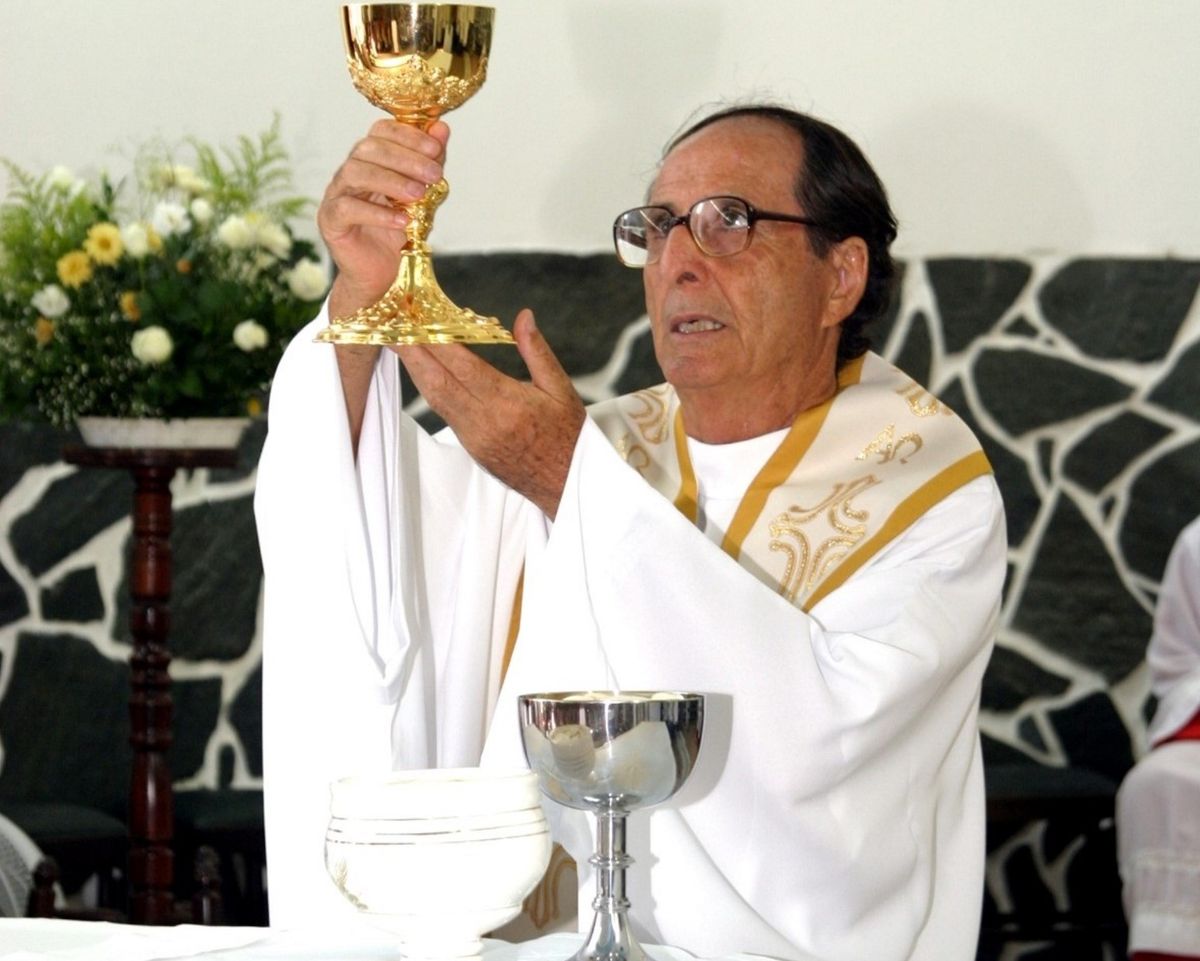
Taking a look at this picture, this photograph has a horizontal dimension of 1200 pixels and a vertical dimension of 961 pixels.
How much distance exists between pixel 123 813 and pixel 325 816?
2653mm

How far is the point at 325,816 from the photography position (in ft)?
8.46

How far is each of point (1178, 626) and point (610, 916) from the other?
369cm

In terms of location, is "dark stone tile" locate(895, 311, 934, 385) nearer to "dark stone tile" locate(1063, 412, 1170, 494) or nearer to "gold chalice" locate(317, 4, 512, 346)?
"dark stone tile" locate(1063, 412, 1170, 494)

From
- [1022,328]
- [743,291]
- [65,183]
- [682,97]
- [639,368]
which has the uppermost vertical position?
[682,97]

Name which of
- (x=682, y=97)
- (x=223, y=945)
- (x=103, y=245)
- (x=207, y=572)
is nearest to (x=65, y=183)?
(x=103, y=245)

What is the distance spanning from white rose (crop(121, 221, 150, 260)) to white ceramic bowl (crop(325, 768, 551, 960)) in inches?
111

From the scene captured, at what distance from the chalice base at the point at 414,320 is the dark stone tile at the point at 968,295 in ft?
10.3

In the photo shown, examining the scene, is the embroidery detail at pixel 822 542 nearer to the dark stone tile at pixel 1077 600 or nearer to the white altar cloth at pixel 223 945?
the white altar cloth at pixel 223 945

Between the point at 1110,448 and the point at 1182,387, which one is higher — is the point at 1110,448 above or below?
below

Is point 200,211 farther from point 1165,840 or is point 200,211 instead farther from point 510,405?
point 1165,840

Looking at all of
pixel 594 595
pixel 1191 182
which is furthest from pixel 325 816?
pixel 1191 182

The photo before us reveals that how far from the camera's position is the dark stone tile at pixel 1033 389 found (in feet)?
17.5

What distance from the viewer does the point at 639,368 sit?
5164mm

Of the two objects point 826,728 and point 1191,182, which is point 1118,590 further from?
point 826,728
